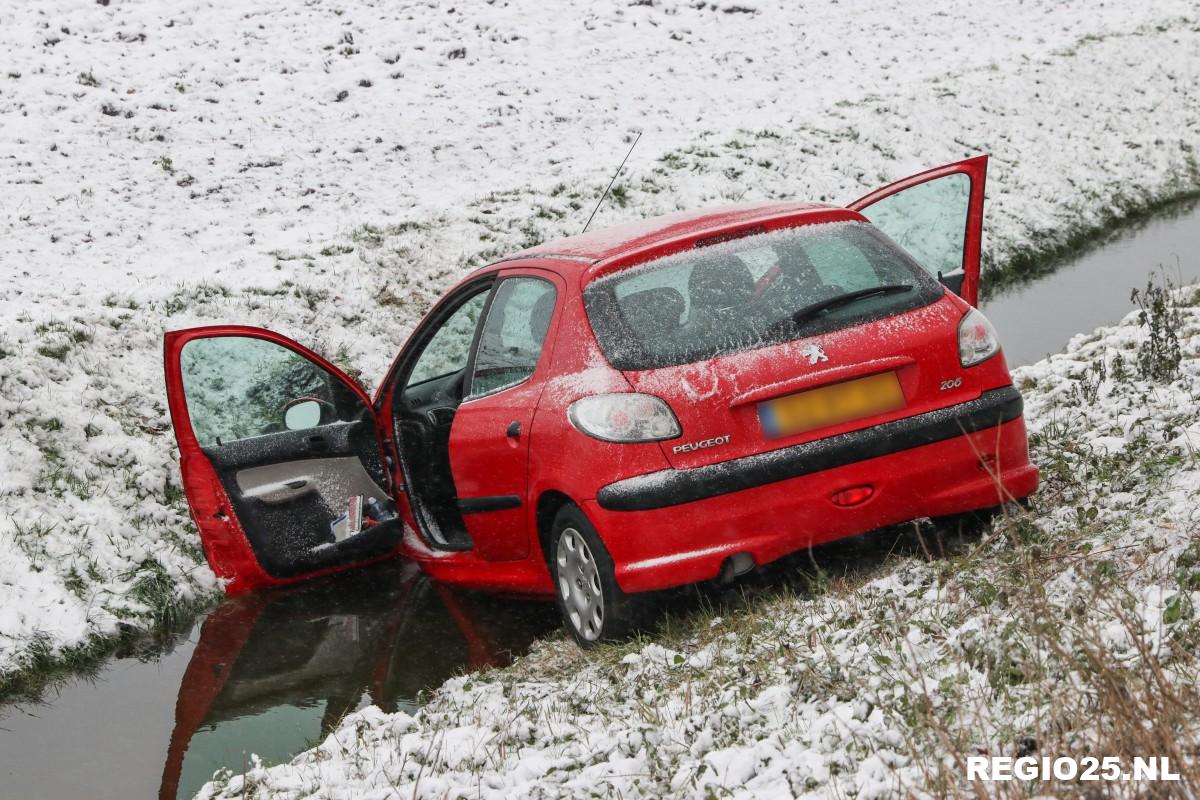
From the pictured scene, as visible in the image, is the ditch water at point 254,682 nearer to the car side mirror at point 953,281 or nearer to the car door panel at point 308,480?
the car door panel at point 308,480

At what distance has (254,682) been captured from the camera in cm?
556

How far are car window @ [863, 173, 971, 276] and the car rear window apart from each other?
87 cm

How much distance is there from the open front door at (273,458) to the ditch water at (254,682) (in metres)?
0.30

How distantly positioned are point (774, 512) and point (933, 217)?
3.62m

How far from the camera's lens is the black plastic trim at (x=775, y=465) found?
4.39 metres

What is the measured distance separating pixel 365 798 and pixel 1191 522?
2917mm

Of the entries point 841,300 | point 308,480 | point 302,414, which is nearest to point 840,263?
point 841,300

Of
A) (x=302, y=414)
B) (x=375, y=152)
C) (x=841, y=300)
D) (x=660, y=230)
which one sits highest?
(x=660, y=230)

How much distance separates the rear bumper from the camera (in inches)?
174

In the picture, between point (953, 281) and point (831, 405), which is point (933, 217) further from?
point (831, 405)

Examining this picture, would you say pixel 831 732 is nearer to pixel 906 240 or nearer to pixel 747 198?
pixel 906 240
